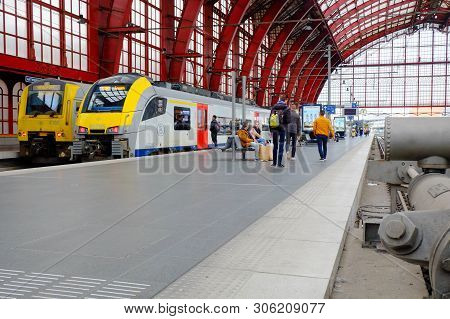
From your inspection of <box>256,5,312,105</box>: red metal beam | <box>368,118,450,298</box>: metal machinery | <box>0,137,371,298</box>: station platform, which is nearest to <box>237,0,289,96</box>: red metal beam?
<box>256,5,312,105</box>: red metal beam

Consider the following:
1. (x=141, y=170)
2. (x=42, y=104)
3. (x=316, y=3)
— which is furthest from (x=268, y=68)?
(x=141, y=170)

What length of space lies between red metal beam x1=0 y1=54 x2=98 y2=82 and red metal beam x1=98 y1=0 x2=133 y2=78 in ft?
3.23

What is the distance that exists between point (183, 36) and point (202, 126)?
1071 cm

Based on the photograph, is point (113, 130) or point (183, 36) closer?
point (113, 130)

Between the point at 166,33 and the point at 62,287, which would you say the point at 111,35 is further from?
the point at 62,287

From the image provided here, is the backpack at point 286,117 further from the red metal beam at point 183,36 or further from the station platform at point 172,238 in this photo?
the red metal beam at point 183,36

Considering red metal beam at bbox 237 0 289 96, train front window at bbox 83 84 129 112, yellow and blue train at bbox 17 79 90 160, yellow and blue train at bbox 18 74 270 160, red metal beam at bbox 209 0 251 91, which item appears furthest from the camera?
red metal beam at bbox 237 0 289 96

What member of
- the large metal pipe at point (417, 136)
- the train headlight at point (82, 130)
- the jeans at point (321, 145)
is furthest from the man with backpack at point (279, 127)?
the large metal pipe at point (417, 136)

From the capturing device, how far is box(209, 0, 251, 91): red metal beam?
111ft

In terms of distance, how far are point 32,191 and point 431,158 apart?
18.4ft

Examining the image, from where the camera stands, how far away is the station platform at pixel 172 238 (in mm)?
2652

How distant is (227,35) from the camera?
115ft

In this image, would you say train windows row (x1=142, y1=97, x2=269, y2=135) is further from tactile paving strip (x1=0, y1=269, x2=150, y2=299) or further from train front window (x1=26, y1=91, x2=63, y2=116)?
tactile paving strip (x1=0, y1=269, x2=150, y2=299)

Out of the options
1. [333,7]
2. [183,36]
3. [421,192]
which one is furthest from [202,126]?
[333,7]
